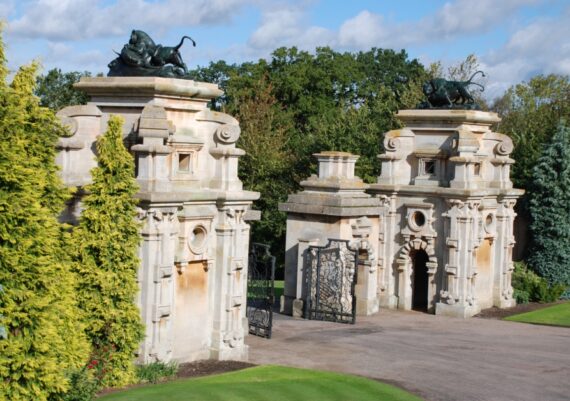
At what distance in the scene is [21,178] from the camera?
16.9 meters

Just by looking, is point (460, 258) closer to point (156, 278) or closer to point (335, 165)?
point (335, 165)

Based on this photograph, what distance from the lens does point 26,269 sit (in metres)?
16.8

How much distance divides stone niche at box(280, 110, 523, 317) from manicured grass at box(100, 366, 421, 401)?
876 cm

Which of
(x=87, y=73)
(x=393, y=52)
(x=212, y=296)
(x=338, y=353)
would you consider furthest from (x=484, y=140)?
(x=393, y=52)

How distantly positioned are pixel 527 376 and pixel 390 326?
6.93 meters

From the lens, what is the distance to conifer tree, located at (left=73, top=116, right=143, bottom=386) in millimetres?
19609

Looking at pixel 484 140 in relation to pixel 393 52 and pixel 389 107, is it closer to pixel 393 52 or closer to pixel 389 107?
pixel 389 107

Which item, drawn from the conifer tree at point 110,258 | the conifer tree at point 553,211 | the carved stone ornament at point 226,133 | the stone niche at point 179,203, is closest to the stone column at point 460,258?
the conifer tree at point 553,211

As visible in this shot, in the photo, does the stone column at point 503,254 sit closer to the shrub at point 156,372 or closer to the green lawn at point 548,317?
the green lawn at point 548,317

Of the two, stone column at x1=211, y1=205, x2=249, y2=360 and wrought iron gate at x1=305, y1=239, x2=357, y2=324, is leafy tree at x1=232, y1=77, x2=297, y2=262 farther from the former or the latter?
stone column at x1=211, y1=205, x2=249, y2=360

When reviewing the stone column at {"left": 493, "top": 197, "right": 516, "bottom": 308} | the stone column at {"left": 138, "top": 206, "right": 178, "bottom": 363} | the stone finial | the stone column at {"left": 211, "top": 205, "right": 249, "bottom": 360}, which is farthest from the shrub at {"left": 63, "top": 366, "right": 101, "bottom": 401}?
the stone column at {"left": 493, "top": 197, "right": 516, "bottom": 308}

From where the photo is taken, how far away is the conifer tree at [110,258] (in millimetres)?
19609

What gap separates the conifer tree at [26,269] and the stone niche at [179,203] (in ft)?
10.2

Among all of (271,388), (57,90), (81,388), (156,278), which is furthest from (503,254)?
(57,90)
